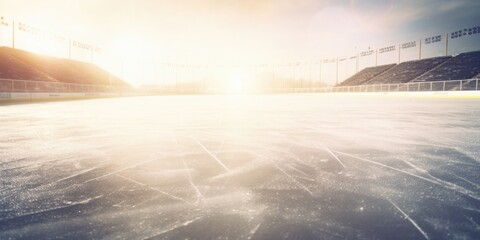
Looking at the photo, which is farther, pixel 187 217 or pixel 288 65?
pixel 288 65

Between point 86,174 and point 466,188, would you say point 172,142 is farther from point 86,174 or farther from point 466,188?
point 466,188

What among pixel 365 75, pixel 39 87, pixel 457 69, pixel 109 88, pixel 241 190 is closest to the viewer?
pixel 241 190

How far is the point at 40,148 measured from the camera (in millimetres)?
4297

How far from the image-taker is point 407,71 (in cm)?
4356

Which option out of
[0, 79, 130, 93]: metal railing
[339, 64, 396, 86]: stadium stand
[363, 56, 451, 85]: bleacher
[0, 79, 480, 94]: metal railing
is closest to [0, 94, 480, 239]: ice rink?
[0, 79, 130, 93]: metal railing

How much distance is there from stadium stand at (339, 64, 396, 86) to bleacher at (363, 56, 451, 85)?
182 centimetres

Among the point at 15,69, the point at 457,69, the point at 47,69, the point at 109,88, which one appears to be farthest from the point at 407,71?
the point at 47,69

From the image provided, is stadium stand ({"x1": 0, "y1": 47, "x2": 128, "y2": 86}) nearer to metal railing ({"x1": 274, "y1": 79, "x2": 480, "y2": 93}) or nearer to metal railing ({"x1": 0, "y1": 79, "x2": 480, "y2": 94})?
metal railing ({"x1": 0, "y1": 79, "x2": 480, "y2": 94})

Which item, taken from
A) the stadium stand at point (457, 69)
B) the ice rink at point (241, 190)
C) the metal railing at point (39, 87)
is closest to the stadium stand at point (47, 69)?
the metal railing at point (39, 87)

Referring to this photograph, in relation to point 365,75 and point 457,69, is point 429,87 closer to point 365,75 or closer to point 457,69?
point 457,69

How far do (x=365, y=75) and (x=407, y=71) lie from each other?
9616mm

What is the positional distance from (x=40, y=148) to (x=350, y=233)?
4.41 m

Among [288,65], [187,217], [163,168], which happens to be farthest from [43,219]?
[288,65]

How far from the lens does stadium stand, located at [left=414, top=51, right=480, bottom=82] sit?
3450cm
